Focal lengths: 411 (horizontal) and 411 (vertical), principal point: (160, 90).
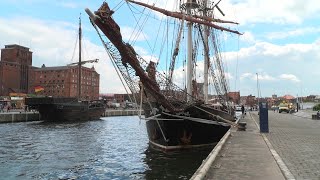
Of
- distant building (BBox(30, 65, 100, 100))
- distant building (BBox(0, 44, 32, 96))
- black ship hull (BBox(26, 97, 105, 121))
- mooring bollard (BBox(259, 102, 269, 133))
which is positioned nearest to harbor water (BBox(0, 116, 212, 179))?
mooring bollard (BBox(259, 102, 269, 133))

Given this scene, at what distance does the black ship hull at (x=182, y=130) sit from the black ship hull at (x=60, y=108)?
40.9 meters

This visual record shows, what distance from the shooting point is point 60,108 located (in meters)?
62.3

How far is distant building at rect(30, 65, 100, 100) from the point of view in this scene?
154000 mm

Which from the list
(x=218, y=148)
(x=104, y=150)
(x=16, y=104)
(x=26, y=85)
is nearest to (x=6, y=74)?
(x=26, y=85)

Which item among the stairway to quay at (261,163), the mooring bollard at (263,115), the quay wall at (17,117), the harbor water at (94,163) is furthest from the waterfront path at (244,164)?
the quay wall at (17,117)

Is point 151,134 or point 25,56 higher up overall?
point 25,56

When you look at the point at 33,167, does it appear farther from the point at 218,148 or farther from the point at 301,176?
the point at 301,176

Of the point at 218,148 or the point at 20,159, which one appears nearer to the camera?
the point at 218,148

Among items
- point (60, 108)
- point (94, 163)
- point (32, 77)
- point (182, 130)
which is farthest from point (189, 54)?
point (32, 77)

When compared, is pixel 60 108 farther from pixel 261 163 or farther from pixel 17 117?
pixel 261 163

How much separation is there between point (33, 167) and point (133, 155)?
6107 mm

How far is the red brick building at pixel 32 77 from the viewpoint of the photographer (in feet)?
489

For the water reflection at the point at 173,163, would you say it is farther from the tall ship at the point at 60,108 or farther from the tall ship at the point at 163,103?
the tall ship at the point at 60,108

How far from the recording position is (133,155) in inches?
846
